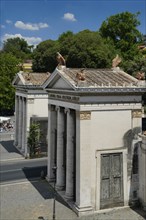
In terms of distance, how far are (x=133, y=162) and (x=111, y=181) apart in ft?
7.55

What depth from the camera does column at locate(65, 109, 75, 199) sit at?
25.4 meters

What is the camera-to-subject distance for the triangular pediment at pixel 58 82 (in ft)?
81.6

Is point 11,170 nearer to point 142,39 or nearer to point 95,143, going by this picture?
point 95,143

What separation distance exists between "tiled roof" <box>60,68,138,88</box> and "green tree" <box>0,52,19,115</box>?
47534 mm

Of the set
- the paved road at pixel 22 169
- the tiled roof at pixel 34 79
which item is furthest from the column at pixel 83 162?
the tiled roof at pixel 34 79

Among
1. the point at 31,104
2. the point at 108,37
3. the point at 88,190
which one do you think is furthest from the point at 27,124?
the point at 108,37

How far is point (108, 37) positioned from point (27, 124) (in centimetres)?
4494

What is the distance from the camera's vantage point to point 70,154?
25.5 m

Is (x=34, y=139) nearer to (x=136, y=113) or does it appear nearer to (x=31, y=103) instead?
(x=31, y=103)

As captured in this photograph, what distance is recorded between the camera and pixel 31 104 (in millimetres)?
41969

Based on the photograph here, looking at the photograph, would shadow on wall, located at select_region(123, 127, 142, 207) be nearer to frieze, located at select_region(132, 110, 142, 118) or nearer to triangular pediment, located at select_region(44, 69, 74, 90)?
frieze, located at select_region(132, 110, 142, 118)

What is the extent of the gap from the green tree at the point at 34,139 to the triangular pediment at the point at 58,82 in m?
12.2

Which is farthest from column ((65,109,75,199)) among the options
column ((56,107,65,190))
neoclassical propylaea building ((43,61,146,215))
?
column ((56,107,65,190))

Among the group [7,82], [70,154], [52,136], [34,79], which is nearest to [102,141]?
[70,154]
